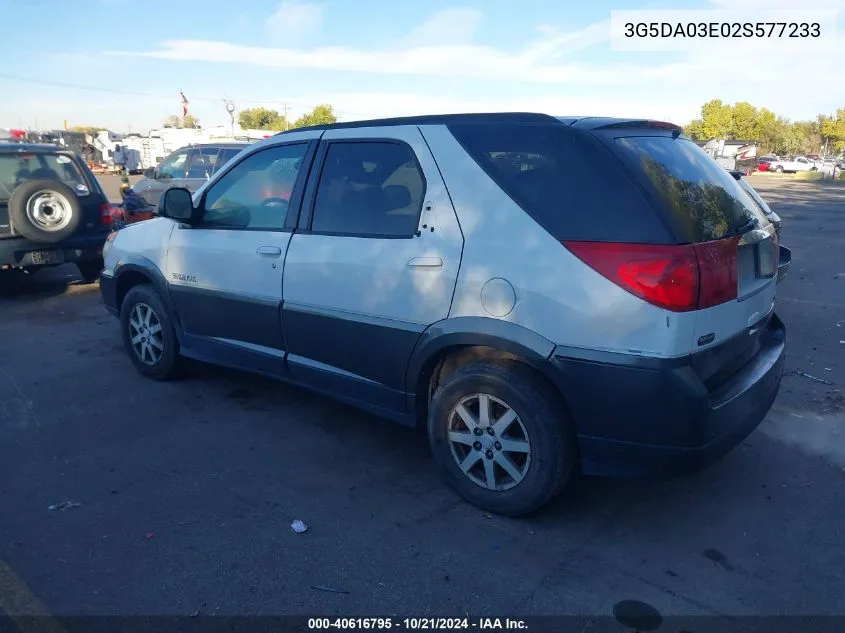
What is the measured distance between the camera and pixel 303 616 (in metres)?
2.68

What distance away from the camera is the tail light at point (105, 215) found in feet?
27.8

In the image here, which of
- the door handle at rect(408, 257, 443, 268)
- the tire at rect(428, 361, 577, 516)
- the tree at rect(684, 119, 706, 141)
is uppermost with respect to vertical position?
the tree at rect(684, 119, 706, 141)

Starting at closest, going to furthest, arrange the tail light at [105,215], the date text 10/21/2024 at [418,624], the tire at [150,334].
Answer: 1. the date text 10/21/2024 at [418,624]
2. the tire at [150,334]
3. the tail light at [105,215]

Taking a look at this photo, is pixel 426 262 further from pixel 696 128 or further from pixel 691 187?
pixel 696 128

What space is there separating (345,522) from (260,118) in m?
79.1

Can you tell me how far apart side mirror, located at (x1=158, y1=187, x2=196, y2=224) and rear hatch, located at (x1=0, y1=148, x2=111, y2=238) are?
166 inches

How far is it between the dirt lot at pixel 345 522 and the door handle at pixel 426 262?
1.22m

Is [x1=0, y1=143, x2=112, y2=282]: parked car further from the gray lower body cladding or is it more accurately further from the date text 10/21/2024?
the gray lower body cladding

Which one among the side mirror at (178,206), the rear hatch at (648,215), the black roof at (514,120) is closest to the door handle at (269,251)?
the side mirror at (178,206)

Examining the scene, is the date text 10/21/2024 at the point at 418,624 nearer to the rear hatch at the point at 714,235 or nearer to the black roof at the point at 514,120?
the rear hatch at the point at 714,235

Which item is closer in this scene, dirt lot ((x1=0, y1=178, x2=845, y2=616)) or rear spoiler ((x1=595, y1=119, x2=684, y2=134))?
dirt lot ((x1=0, y1=178, x2=845, y2=616))

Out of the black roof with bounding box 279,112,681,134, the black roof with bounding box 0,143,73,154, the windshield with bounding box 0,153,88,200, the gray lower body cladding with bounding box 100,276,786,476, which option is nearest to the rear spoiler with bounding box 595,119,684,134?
the black roof with bounding box 279,112,681,134

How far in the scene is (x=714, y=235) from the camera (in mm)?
3016

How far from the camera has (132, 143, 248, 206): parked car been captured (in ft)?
40.9
